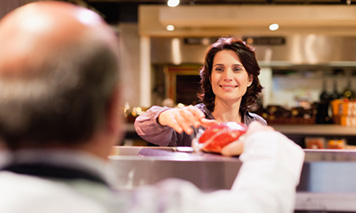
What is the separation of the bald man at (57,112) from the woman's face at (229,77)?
152cm

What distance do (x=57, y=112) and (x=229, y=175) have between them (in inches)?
24.4

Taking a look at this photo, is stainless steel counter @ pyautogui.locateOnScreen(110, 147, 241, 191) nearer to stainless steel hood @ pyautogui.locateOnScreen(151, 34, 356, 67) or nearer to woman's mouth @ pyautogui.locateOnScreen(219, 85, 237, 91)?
woman's mouth @ pyautogui.locateOnScreen(219, 85, 237, 91)

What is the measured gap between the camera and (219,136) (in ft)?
3.44

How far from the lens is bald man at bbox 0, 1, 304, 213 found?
17.0 inches

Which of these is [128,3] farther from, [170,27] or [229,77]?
[229,77]

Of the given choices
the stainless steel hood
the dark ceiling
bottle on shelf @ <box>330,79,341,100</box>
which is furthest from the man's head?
bottle on shelf @ <box>330,79,341,100</box>

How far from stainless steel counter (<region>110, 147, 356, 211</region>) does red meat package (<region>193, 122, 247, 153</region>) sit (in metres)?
0.06

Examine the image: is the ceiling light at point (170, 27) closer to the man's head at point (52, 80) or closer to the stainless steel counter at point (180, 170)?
the stainless steel counter at point (180, 170)

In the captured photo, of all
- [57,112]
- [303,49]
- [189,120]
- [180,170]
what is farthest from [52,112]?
[303,49]

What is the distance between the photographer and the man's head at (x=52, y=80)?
43 centimetres

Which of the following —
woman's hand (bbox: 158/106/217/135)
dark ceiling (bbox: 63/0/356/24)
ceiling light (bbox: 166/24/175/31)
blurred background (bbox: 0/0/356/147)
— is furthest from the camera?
dark ceiling (bbox: 63/0/356/24)

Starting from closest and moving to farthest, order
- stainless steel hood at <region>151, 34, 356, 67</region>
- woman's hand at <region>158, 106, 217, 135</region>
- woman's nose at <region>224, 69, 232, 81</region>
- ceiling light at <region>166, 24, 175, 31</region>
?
1. woman's hand at <region>158, 106, 217, 135</region>
2. woman's nose at <region>224, 69, 232, 81</region>
3. ceiling light at <region>166, 24, 175, 31</region>
4. stainless steel hood at <region>151, 34, 356, 67</region>

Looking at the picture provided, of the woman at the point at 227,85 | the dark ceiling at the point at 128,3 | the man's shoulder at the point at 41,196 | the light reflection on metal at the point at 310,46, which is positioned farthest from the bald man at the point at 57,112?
the light reflection on metal at the point at 310,46

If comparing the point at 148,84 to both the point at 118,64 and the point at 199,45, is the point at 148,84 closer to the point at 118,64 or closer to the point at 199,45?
the point at 199,45
